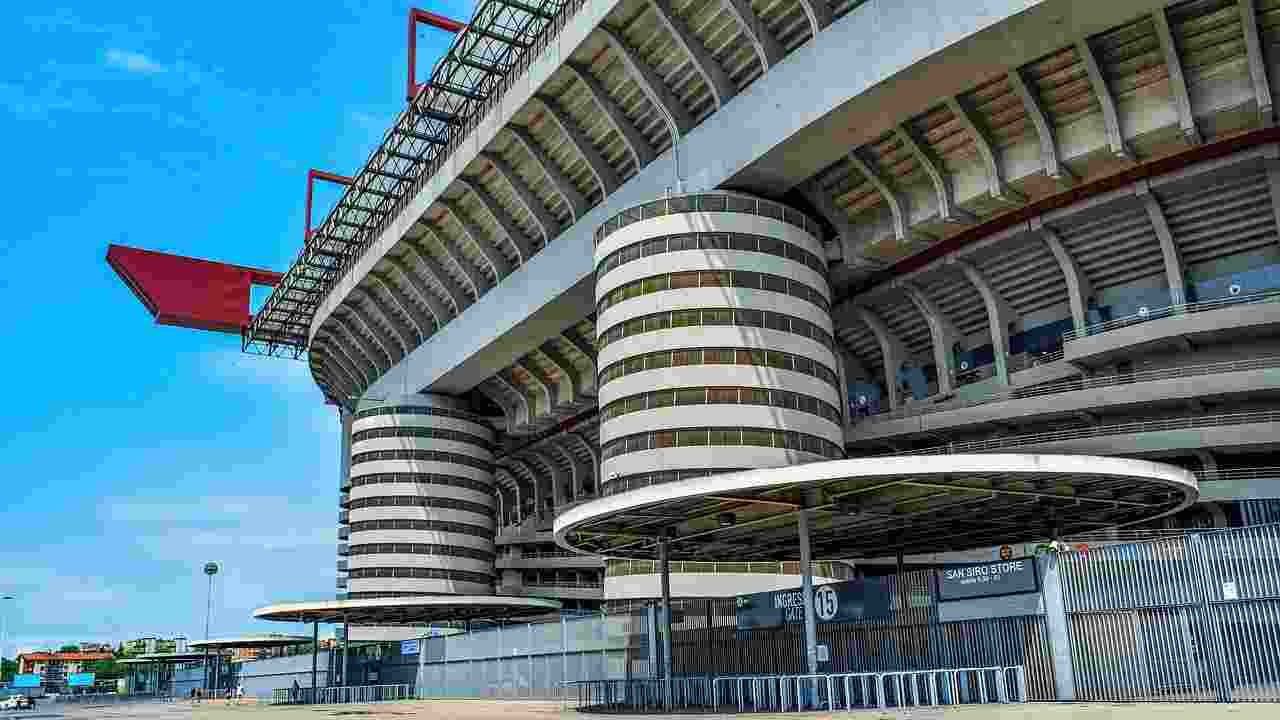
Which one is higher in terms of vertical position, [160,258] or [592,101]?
[160,258]

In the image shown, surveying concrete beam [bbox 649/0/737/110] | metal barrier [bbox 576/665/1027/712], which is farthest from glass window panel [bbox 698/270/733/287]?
Result: metal barrier [bbox 576/665/1027/712]

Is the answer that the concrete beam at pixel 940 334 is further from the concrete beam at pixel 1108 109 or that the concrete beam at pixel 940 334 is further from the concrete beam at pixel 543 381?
the concrete beam at pixel 543 381

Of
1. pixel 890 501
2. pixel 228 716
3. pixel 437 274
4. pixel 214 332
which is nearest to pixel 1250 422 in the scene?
pixel 890 501

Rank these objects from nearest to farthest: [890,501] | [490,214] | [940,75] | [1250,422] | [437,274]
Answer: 1. [890,501]
2. [940,75]
3. [1250,422]
4. [490,214]
5. [437,274]

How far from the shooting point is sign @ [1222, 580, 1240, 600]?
86.0 feet

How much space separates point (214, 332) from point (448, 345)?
3533 centimetres

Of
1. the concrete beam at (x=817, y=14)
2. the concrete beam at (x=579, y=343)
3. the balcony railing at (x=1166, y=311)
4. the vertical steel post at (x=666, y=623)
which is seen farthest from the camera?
the concrete beam at (x=579, y=343)

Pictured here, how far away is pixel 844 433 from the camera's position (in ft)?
187

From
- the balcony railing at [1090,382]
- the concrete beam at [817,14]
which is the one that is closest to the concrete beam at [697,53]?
the concrete beam at [817,14]

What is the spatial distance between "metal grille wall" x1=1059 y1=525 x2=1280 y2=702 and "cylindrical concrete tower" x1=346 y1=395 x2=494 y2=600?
60586 mm

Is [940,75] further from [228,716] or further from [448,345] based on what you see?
[448,345]

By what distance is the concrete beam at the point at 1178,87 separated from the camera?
137 ft

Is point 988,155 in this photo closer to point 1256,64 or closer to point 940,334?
point 1256,64

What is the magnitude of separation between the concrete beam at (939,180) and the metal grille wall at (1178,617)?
23.9 meters
